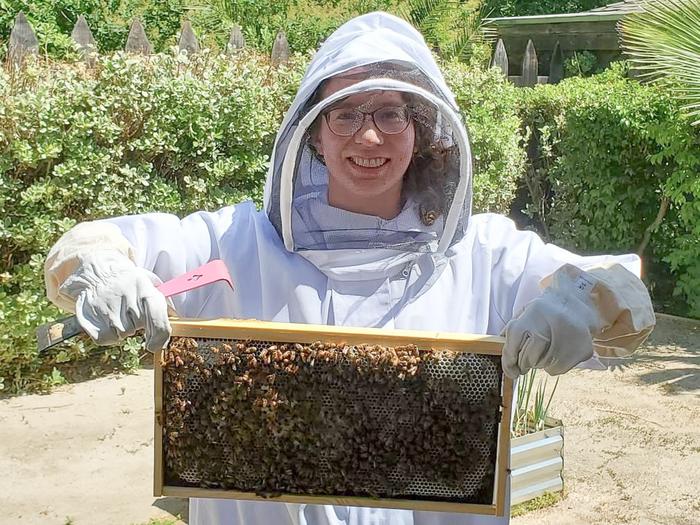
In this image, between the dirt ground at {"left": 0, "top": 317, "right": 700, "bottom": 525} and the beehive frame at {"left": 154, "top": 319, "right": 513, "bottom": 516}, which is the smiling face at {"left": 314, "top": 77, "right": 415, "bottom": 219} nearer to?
the beehive frame at {"left": 154, "top": 319, "right": 513, "bottom": 516}

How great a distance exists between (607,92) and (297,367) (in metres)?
7.55

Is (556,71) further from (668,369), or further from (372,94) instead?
(372,94)

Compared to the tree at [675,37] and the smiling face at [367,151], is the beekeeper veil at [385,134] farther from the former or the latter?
the tree at [675,37]

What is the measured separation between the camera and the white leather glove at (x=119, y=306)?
5.94 ft

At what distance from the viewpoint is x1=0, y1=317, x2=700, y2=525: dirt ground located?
15.1 ft

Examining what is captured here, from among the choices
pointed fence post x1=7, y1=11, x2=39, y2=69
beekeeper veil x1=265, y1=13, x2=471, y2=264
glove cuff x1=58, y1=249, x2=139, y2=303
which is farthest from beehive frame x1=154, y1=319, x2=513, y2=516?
pointed fence post x1=7, y1=11, x2=39, y2=69

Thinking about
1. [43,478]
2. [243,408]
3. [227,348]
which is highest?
[227,348]

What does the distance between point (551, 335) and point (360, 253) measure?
0.56 metres

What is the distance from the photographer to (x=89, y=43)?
716 cm

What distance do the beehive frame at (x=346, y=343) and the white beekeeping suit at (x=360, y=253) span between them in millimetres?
173

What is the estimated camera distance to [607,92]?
8695 mm

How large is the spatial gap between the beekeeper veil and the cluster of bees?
1.23 feet

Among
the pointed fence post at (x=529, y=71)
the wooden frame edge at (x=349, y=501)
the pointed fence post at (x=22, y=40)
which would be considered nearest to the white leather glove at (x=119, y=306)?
the wooden frame edge at (x=349, y=501)

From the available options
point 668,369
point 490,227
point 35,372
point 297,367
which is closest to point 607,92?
point 668,369
